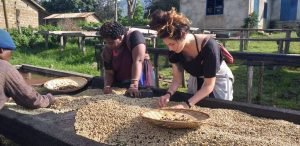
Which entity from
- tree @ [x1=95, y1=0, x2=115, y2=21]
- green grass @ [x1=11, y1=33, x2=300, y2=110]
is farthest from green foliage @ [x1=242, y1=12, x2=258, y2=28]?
tree @ [x1=95, y1=0, x2=115, y2=21]

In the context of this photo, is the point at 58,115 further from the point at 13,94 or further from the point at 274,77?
the point at 274,77

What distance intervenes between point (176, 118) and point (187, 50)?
26.1 inches

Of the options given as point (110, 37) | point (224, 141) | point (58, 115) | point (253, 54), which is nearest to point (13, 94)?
point (58, 115)

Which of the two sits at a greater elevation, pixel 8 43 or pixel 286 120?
pixel 8 43

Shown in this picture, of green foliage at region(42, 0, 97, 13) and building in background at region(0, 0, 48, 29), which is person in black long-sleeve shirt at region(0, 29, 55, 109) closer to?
building in background at region(0, 0, 48, 29)

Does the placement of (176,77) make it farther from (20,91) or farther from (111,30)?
(20,91)

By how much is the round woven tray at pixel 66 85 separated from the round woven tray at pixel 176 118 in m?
1.79

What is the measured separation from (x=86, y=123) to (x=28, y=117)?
16.1 inches

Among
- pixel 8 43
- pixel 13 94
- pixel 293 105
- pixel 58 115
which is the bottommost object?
pixel 293 105

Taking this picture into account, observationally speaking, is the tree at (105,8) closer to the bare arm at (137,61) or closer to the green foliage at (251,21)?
the green foliage at (251,21)

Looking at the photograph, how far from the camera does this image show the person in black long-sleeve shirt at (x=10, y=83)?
8.34ft

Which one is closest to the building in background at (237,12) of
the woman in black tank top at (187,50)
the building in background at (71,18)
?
the building in background at (71,18)

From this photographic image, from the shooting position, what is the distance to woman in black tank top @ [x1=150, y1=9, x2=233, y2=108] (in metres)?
2.41

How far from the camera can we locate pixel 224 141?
6.42 ft
